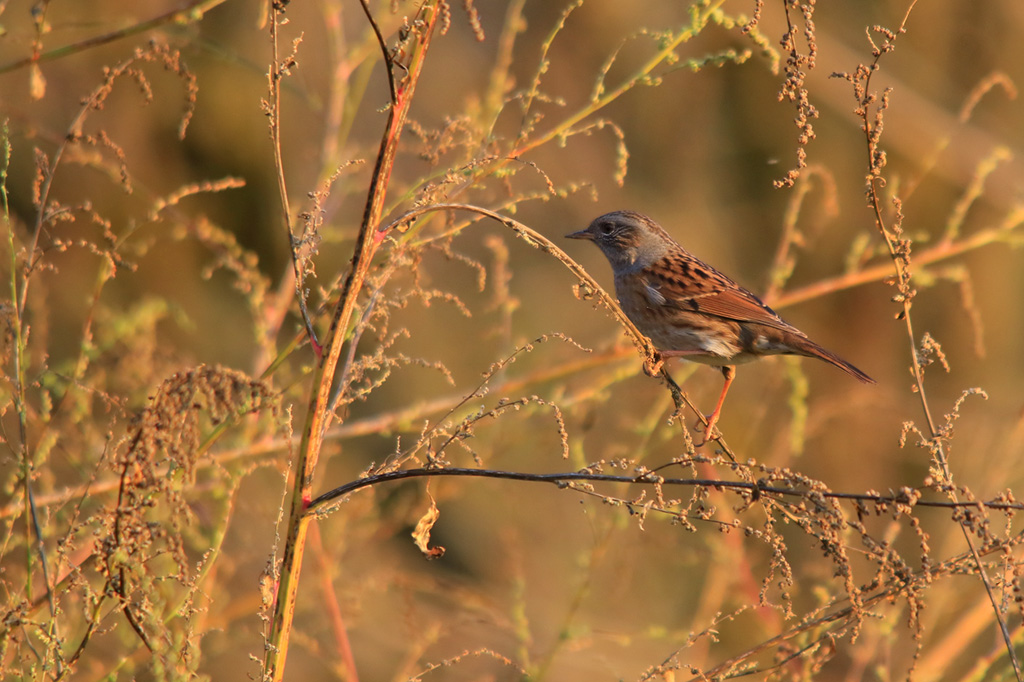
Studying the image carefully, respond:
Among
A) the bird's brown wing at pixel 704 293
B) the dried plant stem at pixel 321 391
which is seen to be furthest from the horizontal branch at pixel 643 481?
the bird's brown wing at pixel 704 293

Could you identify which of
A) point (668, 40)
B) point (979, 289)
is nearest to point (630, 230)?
point (668, 40)

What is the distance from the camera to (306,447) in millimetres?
1739

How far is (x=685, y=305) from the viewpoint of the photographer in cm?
439

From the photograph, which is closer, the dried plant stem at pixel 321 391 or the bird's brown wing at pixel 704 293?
the dried plant stem at pixel 321 391

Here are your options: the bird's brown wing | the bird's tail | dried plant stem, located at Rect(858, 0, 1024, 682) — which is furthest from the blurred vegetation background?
dried plant stem, located at Rect(858, 0, 1024, 682)

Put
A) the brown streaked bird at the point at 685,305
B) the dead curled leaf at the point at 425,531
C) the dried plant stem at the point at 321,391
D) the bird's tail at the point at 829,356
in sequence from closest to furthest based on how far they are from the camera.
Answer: the dried plant stem at the point at 321,391 → the dead curled leaf at the point at 425,531 → the bird's tail at the point at 829,356 → the brown streaked bird at the point at 685,305

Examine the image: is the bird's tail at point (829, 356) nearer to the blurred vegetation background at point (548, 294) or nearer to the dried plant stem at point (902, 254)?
the blurred vegetation background at point (548, 294)

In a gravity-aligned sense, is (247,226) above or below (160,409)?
above

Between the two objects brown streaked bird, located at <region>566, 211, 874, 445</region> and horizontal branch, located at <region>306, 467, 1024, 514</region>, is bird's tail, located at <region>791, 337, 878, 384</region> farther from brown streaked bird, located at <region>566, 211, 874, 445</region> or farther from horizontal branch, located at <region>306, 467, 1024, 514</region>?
horizontal branch, located at <region>306, 467, 1024, 514</region>

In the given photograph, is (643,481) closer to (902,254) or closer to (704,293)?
(902,254)

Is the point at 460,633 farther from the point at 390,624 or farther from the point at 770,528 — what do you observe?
the point at 770,528

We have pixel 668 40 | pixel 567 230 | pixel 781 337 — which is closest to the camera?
pixel 668 40

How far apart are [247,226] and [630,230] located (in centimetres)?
374

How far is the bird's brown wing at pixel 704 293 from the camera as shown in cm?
428
